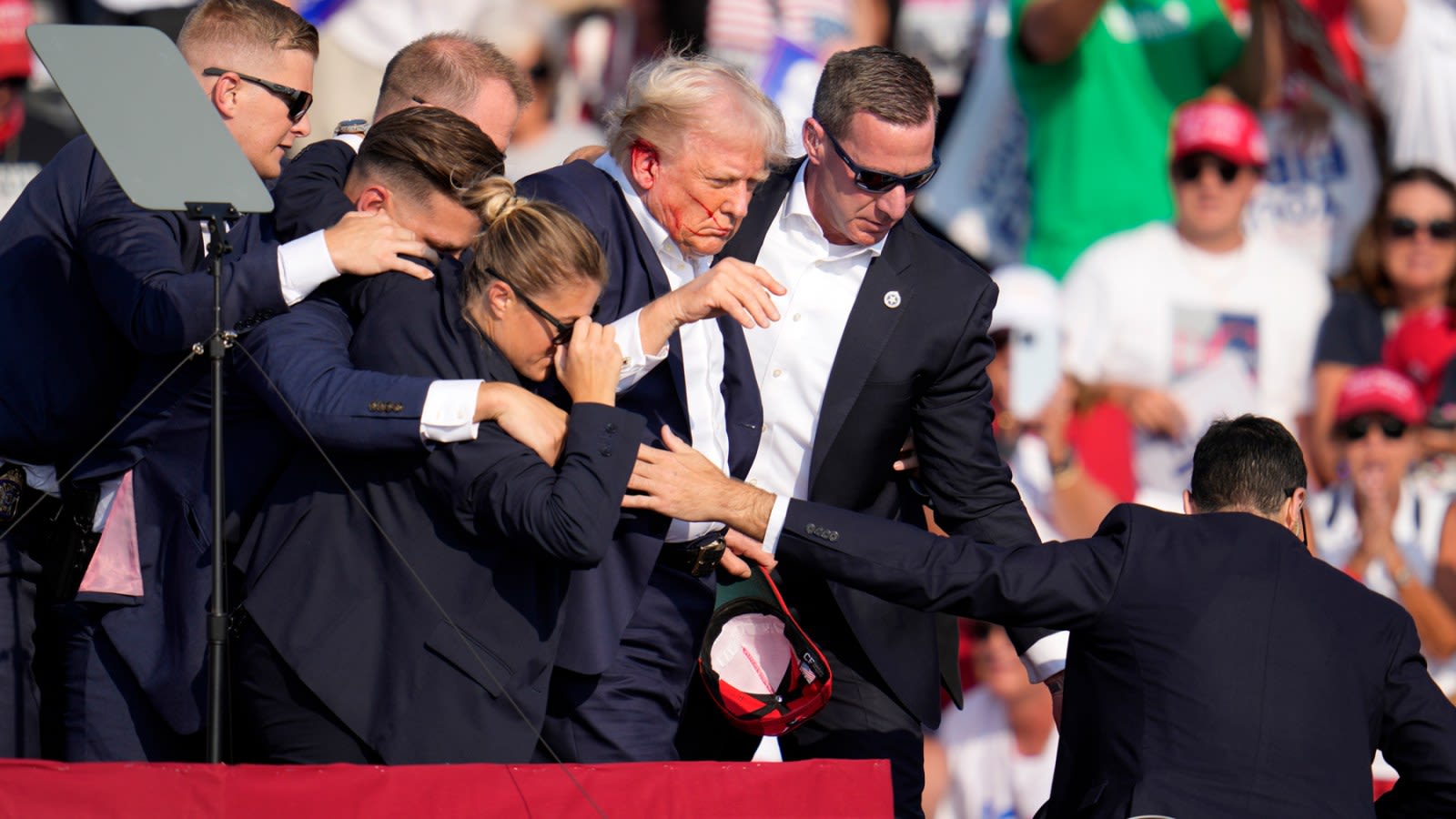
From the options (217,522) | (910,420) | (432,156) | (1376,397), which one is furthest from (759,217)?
(1376,397)

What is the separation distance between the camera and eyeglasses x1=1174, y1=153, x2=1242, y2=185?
7297mm

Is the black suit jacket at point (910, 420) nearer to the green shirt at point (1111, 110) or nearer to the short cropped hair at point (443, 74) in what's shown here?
the short cropped hair at point (443, 74)

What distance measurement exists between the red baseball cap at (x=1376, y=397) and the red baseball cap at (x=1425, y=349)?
110 millimetres

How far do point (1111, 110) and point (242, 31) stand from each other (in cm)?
422

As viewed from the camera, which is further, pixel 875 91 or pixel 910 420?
pixel 910 420

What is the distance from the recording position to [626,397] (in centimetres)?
382

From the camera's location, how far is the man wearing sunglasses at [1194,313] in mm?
7289

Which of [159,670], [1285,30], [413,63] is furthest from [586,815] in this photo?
[1285,30]

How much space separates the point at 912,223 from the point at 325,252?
1537mm

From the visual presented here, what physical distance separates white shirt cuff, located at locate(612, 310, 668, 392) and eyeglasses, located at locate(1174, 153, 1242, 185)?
4.26 metres

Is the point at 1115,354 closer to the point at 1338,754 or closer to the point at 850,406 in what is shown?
the point at 850,406

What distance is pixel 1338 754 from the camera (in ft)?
10.9

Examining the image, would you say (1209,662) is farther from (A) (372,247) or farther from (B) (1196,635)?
(A) (372,247)

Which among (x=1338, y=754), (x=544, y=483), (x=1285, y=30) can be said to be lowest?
(x=1338, y=754)
